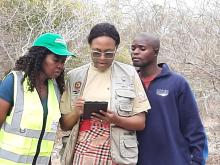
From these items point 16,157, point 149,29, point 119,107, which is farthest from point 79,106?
point 149,29

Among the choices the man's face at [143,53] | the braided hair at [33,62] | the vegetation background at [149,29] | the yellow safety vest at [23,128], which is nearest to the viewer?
the yellow safety vest at [23,128]

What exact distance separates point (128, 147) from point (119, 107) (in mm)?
253

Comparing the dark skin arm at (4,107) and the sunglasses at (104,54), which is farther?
the sunglasses at (104,54)

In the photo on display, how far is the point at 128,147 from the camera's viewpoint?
2.79m

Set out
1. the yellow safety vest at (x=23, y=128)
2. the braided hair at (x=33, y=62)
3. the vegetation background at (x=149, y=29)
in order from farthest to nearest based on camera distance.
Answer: the vegetation background at (x=149, y=29), the braided hair at (x=33, y=62), the yellow safety vest at (x=23, y=128)

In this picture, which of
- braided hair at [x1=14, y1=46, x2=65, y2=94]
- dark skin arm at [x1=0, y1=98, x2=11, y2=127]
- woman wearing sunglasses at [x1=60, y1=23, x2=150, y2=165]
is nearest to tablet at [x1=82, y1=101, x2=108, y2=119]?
woman wearing sunglasses at [x1=60, y1=23, x2=150, y2=165]

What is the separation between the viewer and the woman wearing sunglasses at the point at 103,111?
2785 millimetres

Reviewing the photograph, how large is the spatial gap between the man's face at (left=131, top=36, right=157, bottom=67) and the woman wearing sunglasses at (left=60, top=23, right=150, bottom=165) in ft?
0.27

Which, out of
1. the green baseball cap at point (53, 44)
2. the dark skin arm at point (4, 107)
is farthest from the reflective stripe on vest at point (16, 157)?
the green baseball cap at point (53, 44)

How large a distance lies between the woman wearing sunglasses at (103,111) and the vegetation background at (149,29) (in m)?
4.73

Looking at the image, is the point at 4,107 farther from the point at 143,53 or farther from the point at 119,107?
the point at 143,53

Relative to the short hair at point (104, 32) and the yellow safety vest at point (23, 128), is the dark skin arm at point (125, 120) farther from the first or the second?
the short hair at point (104, 32)

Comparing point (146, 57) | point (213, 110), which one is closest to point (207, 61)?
point (213, 110)

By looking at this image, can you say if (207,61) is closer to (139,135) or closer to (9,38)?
(9,38)
